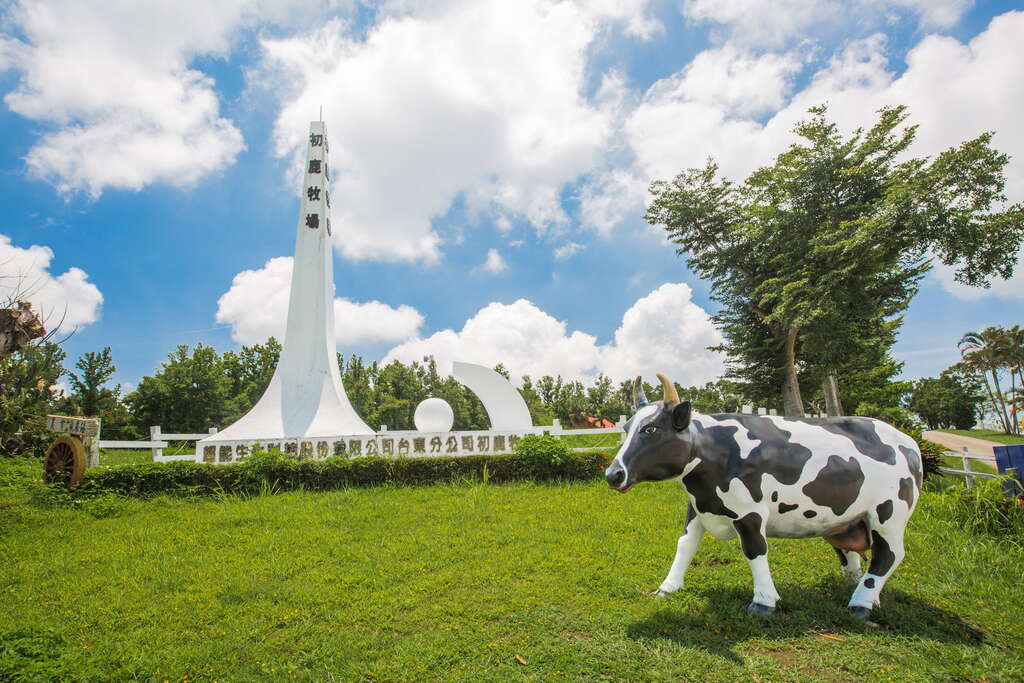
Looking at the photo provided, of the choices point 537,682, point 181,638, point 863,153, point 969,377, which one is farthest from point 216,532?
point 969,377

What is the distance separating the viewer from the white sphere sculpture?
44.3 ft

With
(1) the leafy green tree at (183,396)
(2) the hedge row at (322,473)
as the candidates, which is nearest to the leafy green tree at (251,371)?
(1) the leafy green tree at (183,396)

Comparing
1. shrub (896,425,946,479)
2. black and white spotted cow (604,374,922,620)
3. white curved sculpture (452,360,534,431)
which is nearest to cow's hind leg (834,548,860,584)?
black and white spotted cow (604,374,922,620)

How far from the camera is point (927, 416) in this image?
5338 centimetres

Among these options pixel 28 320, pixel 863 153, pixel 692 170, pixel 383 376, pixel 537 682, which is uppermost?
pixel 692 170

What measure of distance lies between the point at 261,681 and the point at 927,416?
65696mm

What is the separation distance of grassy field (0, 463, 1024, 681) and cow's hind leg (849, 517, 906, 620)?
0.15m

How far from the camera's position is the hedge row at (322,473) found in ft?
31.8

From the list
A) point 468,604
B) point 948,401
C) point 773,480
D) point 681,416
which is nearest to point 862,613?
point 773,480

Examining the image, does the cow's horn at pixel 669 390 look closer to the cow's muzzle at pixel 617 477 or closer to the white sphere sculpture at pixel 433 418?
the cow's muzzle at pixel 617 477

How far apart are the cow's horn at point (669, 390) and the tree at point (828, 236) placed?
1472cm

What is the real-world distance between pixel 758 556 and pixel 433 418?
10.1 meters

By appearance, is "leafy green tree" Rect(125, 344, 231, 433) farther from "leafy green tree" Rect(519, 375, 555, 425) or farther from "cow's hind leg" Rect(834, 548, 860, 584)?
"cow's hind leg" Rect(834, 548, 860, 584)

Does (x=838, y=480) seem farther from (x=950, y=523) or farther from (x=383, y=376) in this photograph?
(x=383, y=376)
